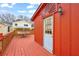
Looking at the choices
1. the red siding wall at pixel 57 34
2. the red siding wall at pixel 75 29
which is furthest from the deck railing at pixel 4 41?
the red siding wall at pixel 75 29

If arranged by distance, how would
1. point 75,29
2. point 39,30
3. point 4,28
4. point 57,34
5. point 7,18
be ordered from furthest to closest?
1. point 39,30
2. point 4,28
3. point 7,18
4. point 57,34
5. point 75,29

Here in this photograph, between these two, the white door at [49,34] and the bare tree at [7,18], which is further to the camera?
the white door at [49,34]

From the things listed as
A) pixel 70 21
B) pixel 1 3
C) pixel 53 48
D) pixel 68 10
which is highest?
pixel 1 3

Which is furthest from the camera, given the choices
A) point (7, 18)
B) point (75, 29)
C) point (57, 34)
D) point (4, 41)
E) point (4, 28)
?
point (4, 41)

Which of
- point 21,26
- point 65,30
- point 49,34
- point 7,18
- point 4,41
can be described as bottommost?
point 4,41

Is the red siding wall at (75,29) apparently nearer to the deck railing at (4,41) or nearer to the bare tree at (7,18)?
the bare tree at (7,18)

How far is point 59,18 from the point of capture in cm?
448

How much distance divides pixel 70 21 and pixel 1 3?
215 cm

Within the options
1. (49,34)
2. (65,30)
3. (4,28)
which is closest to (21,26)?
(4,28)

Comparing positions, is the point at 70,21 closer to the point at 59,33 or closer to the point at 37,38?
the point at 59,33

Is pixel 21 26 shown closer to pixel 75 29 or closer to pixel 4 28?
pixel 4 28

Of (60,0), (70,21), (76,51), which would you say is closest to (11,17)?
(60,0)

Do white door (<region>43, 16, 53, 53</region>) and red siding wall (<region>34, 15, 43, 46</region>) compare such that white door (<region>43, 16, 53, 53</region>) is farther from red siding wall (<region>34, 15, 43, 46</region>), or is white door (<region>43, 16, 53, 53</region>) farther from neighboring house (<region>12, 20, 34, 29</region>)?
red siding wall (<region>34, 15, 43, 46</region>)

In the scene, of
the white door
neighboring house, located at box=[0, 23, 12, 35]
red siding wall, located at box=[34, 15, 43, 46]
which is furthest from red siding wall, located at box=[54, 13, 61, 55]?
red siding wall, located at box=[34, 15, 43, 46]
